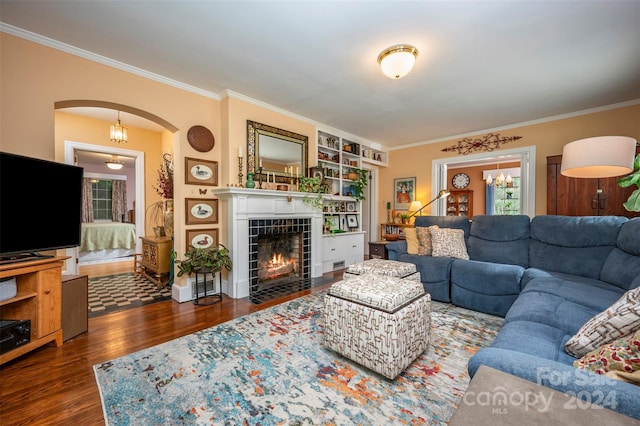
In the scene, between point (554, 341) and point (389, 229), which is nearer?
point (554, 341)

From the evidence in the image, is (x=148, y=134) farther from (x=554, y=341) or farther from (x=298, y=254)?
(x=554, y=341)

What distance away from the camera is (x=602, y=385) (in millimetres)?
715

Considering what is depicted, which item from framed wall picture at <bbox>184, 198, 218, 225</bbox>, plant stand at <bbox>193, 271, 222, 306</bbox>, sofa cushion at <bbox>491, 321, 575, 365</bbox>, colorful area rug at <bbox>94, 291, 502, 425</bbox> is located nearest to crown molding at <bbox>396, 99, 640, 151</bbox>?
colorful area rug at <bbox>94, 291, 502, 425</bbox>

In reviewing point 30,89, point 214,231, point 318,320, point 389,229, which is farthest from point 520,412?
point 389,229

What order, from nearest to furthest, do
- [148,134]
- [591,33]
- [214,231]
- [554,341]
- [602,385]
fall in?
[602,385] < [554,341] < [591,33] < [214,231] < [148,134]

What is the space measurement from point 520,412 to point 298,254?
3.46 meters

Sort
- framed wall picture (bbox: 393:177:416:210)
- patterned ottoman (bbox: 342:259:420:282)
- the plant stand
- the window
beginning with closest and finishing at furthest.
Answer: patterned ottoman (bbox: 342:259:420:282) < the plant stand < framed wall picture (bbox: 393:177:416:210) < the window

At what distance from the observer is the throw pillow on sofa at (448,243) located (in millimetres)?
3078

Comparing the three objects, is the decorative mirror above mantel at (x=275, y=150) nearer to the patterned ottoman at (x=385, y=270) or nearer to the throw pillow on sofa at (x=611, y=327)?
the patterned ottoman at (x=385, y=270)

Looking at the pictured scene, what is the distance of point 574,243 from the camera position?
8.33 feet

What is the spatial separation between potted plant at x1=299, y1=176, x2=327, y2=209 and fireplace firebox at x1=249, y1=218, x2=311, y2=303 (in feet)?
0.95

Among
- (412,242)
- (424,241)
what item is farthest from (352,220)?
(424,241)

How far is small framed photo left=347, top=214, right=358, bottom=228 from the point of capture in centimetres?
497

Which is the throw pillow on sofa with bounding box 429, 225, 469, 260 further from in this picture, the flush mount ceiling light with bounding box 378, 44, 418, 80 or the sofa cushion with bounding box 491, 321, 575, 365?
the flush mount ceiling light with bounding box 378, 44, 418, 80
